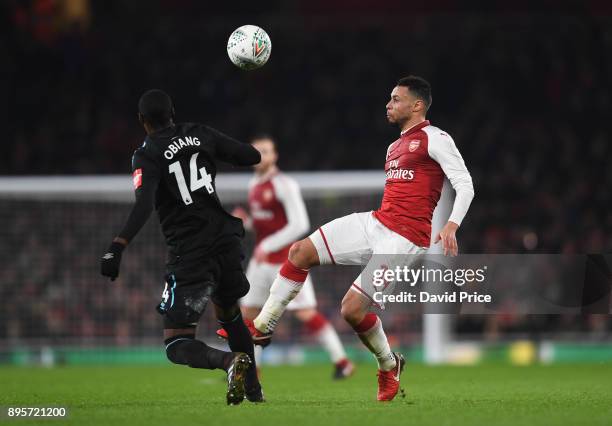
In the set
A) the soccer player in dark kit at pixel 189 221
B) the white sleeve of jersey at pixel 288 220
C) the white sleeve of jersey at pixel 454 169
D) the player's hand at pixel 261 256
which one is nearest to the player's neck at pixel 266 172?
the white sleeve of jersey at pixel 288 220

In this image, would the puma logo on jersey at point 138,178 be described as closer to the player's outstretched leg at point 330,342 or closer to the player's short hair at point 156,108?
the player's short hair at point 156,108

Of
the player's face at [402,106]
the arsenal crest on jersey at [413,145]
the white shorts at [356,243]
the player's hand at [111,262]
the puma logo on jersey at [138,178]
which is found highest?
the player's face at [402,106]

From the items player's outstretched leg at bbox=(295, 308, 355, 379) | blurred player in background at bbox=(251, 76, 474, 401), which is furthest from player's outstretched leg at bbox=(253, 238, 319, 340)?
player's outstretched leg at bbox=(295, 308, 355, 379)

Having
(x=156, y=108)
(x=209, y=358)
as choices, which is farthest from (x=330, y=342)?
(x=156, y=108)

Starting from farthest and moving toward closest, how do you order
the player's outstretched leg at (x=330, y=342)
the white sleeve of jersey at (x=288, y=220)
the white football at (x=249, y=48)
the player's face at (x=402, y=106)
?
the player's outstretched leg at (x=330, y=342), the white sleeve of jersey at (x=288, y=220), the white football at (x=249, y=48), the player's face at (x=402, y=106)

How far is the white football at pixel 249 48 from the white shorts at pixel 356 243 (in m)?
1.28

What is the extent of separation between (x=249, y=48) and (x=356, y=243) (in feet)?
5.08

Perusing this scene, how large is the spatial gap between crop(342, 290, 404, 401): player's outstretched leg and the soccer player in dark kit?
2.36 feet

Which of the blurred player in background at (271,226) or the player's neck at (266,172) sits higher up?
the player's neck at (266,172)

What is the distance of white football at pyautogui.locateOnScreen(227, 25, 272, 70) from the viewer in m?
7.29

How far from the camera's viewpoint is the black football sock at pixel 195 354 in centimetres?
616

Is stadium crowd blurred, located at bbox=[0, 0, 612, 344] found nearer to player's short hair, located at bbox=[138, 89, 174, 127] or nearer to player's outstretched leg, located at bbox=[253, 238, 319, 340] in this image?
player's outstretched leg, located at bbox=[253, 238, 319, 340]

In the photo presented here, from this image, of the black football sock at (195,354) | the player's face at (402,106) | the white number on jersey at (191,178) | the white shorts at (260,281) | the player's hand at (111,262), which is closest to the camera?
the player's hand at (111,262)

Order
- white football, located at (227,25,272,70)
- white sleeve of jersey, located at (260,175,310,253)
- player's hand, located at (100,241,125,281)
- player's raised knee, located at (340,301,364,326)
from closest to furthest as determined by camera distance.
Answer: player's hand, located at (100,241,125,281), player's raised knee, located at (340,301,364,326), white football, located at (227,25,272,70), white sleeve of jersey, located at (260,175,310,253)
